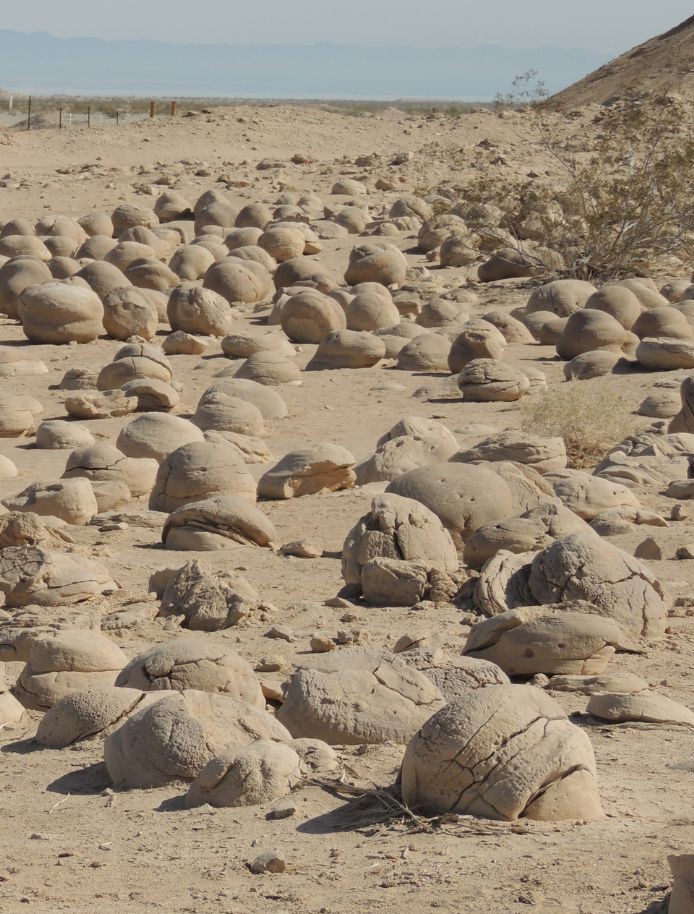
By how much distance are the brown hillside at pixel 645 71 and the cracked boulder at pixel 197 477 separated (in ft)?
84.7

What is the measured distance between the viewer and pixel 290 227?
1809 centimetres

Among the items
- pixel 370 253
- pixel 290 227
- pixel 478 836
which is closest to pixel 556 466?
pixel 478 836

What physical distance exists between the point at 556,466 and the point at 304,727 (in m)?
4.46

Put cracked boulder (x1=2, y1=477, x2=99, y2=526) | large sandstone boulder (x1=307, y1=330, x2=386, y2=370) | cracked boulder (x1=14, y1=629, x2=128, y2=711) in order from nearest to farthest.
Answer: cracked boulder (x1=14, y1=629, x2=128, y2=711) → cracked boulder (x1=2, y1=477, x2=99, y2=526) → large sandstone boulder (x1=307, y1=330, x2=386, y2=370)

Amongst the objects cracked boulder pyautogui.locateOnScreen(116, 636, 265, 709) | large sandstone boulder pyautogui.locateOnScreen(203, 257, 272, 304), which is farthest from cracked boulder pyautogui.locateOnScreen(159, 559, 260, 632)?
large sandstone boulder pyautogui.locateOnScreen(203, 257, 272, 304)

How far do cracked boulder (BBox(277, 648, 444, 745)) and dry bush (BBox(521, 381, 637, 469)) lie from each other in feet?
16.2

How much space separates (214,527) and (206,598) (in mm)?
1273

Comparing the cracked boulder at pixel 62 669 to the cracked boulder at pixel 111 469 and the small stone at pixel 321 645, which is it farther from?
the cracked boulder at pixel 111 469

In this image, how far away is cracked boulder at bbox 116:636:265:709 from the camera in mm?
4406

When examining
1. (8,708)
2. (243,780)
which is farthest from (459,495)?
(243,780)

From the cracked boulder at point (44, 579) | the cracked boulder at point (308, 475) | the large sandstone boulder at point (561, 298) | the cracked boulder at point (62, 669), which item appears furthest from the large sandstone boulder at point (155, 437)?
the large sandstone boulder at point (561, 298)

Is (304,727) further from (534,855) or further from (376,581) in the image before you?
(376,581)

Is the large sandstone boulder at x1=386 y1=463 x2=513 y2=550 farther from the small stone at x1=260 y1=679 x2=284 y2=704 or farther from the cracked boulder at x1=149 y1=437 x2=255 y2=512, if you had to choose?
the small stone at x1=260 y1=679 x2=284 y2=704

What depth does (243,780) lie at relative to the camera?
358 cm
